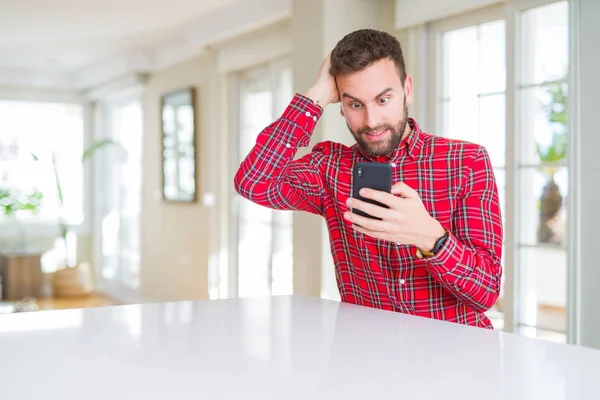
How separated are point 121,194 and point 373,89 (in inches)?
256

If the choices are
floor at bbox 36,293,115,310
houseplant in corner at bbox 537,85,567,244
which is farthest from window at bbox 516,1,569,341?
floor at bbox 36,293,115,310

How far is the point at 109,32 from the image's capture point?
5.80 metres

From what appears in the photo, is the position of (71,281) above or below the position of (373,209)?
below

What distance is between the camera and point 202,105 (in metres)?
5.68

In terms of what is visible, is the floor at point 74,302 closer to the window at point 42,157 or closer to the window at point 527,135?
the window at point 42,157

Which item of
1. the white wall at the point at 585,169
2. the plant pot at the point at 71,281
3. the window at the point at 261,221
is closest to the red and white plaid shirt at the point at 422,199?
the white wall at the point at 585,169

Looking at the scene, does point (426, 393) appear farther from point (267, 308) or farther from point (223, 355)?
point (267, 308)

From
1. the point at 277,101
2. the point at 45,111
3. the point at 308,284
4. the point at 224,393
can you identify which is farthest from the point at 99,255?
the point at 224,393

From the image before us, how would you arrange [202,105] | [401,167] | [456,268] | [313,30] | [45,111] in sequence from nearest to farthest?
[456,268], [401,167], [313,30], [202,105], [45,111]

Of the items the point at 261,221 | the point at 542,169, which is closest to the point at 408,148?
the point at 542,169

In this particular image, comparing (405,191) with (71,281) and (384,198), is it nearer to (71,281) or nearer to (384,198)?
(384,198)

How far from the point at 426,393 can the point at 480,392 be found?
0.23 feet

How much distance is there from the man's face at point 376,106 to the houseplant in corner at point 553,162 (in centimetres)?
155

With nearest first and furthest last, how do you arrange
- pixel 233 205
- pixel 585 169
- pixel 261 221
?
1. pixel 585 169
2. pixel 261 221
3. pixel 233 205
